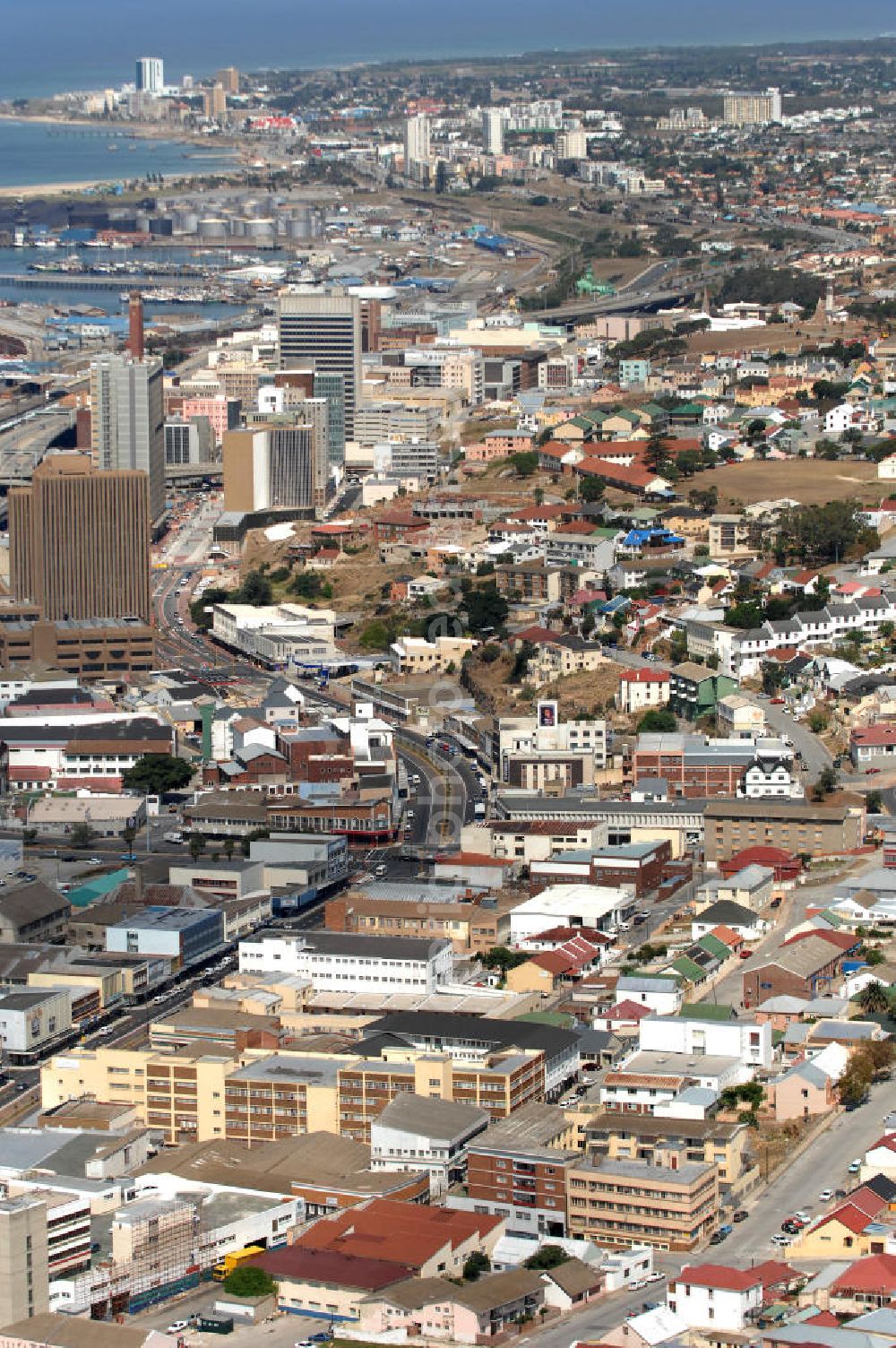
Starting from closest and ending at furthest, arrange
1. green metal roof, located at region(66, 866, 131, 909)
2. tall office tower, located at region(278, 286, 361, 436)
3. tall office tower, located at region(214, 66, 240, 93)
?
green metal roof, located at region(66, 866, 131, 909) < tall office tower, located at region(278, 286, 361, 436) < tall office tower, located at region(214, 66, 240, 93)

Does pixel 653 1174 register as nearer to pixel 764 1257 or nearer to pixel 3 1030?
pixel 764 1257

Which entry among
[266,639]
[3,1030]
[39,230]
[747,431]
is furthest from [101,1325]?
[39,230]

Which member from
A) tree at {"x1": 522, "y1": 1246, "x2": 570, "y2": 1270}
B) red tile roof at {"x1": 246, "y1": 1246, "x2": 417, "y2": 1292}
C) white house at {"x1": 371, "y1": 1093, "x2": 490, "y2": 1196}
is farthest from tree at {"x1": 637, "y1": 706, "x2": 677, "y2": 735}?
red tile roof at {"x1": 246, "y1": 1246, "x2": 417, "y2": 1292}

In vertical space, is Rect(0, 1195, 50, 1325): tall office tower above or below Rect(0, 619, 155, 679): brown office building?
below

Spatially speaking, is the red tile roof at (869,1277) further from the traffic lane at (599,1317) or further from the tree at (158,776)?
the tree at (158,776)

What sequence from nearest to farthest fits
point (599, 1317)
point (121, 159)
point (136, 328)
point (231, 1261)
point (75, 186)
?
point (599, 1317), point (231, 1261), point (136, 328), point (75, 186), point (121, 159)

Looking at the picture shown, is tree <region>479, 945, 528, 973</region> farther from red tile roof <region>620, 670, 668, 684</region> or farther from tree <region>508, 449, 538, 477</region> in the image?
tree <region>508, 449, 538, 477</region>

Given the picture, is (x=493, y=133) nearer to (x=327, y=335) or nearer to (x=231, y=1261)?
(x=327, y=335)

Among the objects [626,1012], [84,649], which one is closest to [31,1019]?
[626,1012]
